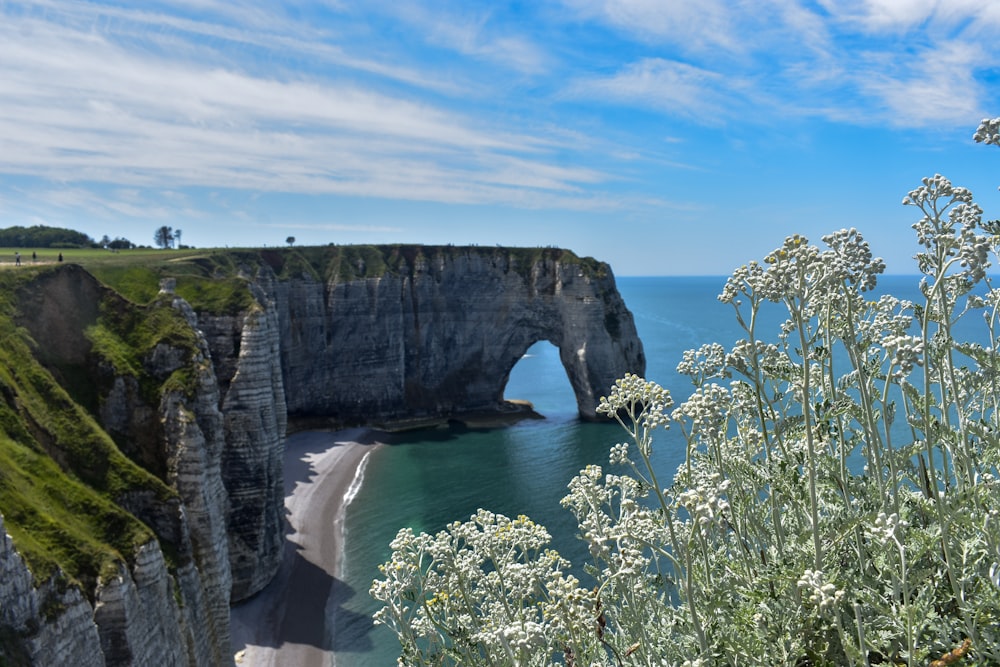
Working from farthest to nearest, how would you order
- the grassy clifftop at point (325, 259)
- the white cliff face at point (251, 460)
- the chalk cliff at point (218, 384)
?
the grassy clifftop at point (325, 259), the white cliff face at point (251, 460), the chalk cliff at point (218, 384)

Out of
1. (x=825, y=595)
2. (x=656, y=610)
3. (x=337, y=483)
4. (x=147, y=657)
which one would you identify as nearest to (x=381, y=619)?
(x=656, y=610)

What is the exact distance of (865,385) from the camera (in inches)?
296

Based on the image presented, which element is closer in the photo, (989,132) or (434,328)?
(989,132)

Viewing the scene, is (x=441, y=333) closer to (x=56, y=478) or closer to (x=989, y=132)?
(x=56, y=478)

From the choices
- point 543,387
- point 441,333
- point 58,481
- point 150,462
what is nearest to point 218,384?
point 150,462

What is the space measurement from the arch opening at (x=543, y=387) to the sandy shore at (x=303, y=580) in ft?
110

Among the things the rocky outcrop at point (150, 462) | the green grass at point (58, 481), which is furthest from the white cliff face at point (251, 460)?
the green grass at point (58, 481)

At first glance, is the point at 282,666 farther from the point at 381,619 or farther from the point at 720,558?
the point at 720,558

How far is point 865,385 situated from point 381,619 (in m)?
9.09

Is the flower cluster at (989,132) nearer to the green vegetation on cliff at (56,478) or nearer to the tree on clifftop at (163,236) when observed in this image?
A: the green vegetation on cliff at (56,478)

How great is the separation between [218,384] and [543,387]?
252ft

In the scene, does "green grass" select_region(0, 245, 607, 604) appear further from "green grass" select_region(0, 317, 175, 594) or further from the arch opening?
the arch opening

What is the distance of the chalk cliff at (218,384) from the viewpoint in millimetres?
21141

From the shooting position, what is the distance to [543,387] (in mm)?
113750
